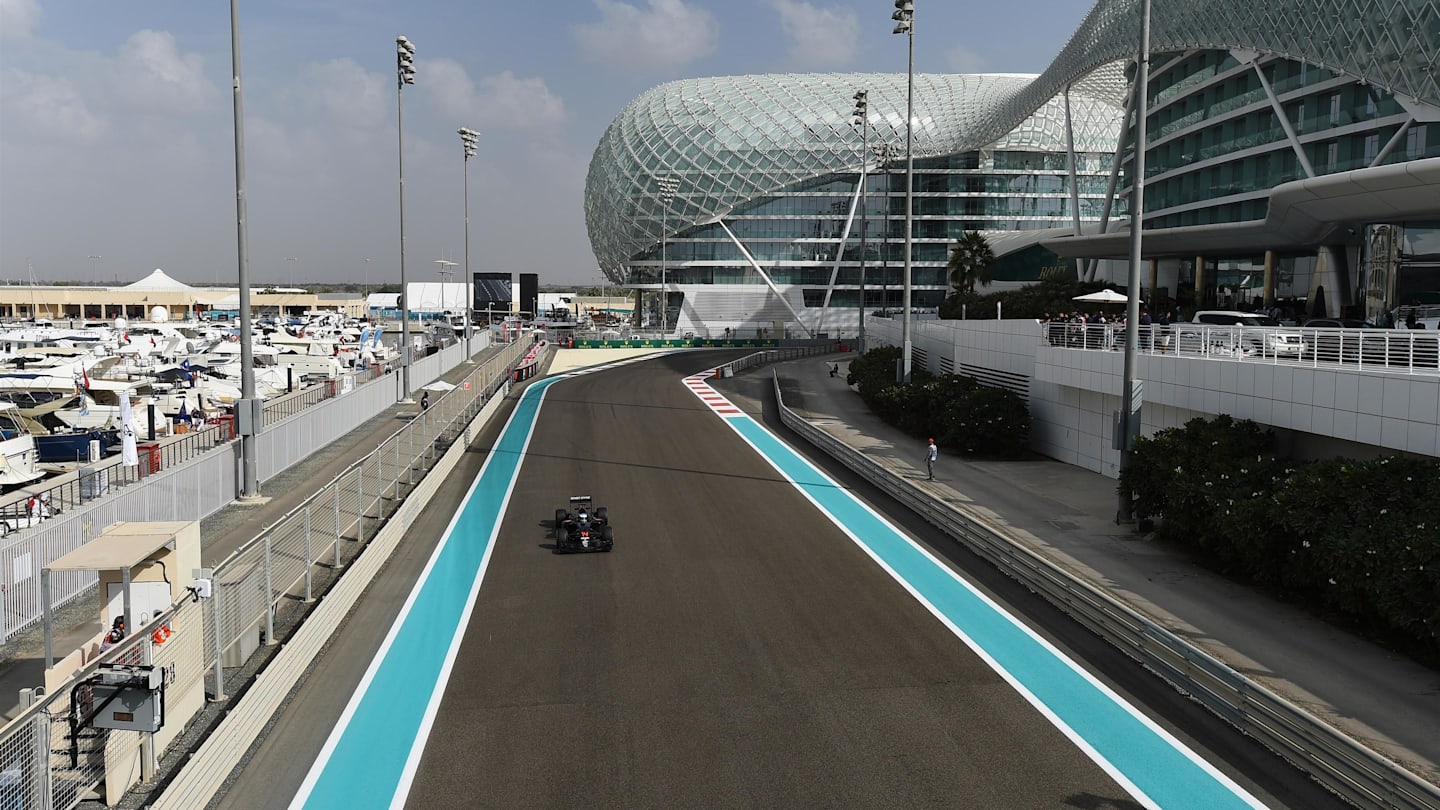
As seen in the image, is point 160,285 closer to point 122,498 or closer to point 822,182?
point 822,182

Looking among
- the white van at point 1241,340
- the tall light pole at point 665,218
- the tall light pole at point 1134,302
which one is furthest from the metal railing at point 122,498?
the tall light pole at point 665,218

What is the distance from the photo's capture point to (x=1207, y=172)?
171 ft

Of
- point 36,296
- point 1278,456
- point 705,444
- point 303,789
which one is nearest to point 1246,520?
point 1278,456

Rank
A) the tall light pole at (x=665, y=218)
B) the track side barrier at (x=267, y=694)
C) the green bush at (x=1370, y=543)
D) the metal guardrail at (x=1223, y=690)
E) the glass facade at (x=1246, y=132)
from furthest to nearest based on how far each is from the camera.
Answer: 1. the tall light pole at (x=665, y=218)
2. the glass facade at (x=1246, y=132)
3. the green bush at (x=1370, y=543)
4. the metal guardrail at (x=1223, y=690)
5. the track side barrier at (x=267, y=694)

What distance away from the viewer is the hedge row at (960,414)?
28234 mm

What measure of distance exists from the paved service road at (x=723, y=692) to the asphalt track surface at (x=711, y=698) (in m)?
0.03

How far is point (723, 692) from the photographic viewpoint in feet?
36.3

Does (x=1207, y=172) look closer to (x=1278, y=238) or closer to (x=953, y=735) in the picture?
(x=1278, y=238)

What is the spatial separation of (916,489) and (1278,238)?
2806 cm

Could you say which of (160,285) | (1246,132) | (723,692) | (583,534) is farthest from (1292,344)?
(160,285)

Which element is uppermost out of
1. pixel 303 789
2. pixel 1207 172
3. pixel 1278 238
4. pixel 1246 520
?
pixel 1207 172

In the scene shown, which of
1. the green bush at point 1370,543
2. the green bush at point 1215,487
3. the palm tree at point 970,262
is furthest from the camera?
the palm tree at point 970,262

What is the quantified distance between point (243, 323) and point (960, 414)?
18.5 metres

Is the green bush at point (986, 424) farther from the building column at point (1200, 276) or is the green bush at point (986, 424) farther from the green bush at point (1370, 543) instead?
the building column at point (1200, 276)
